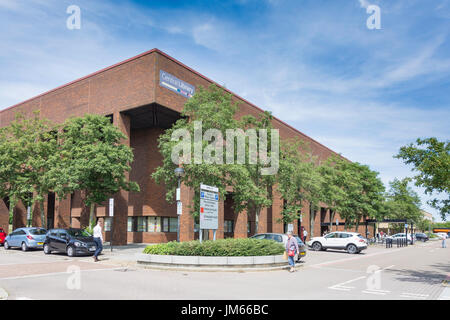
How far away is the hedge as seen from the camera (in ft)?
48.9

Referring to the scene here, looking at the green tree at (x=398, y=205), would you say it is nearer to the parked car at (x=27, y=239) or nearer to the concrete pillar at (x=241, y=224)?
the concrete pillar at (x=241, y=224)

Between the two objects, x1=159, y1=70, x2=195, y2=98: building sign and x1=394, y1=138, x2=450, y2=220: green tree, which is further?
x1=159, y1=70, x2=195, y2=98: building sign

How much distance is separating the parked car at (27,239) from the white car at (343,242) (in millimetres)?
20262

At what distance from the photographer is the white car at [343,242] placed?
1129 inches

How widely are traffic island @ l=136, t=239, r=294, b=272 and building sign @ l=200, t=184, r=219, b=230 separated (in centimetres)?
128

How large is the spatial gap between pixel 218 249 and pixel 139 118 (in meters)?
18.9

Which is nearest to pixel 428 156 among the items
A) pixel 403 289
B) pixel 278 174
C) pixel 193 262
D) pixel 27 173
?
pixel 403 289

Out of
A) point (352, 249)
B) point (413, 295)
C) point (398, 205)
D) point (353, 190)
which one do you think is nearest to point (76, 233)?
point (413, 295)

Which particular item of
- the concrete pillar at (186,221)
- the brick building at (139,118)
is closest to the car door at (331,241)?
the brick building at (139,118)

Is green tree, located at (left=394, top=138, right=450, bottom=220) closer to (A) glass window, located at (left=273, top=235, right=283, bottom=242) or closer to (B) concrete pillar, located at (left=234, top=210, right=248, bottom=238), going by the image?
(A) glass window, located at (left=273, top=235, right=283, bottom=242)

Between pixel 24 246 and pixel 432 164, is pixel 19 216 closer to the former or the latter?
pixel 24 246

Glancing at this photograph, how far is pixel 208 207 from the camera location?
16.9 meters

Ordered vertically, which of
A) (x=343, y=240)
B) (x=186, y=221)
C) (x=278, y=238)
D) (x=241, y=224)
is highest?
(x=186, y=221)

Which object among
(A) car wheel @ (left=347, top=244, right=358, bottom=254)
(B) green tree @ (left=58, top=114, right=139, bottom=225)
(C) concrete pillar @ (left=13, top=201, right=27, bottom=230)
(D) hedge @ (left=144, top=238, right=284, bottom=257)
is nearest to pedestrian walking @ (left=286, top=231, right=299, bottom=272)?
(D) hedge @ (left=144, top=238, right=284, bottom=257)
